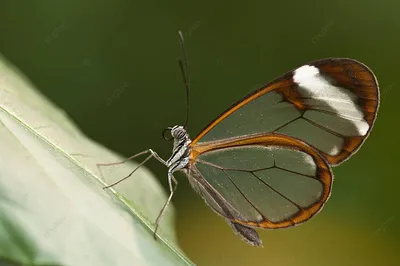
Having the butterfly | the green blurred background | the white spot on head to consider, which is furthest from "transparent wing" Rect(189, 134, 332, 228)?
the green blurred background

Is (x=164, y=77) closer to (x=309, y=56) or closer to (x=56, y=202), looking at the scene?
(x=309, y=56)

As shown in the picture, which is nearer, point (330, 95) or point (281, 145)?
point (330, 95)

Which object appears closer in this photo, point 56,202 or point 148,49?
point 56,202

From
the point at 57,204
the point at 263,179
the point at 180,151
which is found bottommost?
the point at 263,179

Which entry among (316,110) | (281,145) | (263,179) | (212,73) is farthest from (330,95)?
(212,73)

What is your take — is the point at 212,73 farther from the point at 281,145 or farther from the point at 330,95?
the point at 330,95

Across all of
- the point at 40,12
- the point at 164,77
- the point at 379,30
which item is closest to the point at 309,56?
the point at 379,30

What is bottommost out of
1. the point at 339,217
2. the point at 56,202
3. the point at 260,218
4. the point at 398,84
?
the point at 339,217
